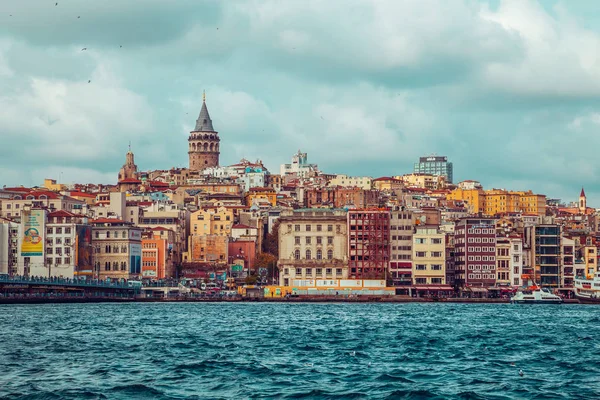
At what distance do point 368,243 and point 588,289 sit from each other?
23.1 meters

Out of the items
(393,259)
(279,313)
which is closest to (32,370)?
(279,313)

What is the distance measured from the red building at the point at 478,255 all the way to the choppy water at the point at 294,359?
52263 mm

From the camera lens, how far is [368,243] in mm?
128625

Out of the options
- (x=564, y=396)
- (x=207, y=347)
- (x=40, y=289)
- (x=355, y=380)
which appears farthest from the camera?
(x=40, y=289)

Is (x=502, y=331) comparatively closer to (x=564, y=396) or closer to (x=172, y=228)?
(x=564, y=396)

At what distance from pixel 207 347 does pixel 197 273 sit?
90.5 metres

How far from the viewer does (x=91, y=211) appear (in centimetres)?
16138

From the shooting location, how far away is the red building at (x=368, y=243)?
421ft

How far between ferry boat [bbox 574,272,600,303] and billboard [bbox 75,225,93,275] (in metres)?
52.7

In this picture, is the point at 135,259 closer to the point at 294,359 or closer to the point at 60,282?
the point at 60,282

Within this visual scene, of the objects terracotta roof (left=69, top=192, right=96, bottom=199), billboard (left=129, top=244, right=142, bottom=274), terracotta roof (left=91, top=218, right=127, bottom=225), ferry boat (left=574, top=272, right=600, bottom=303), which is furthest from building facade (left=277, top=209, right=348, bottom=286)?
terracotta roof (left=69, top=192, right=96, bottom=199)

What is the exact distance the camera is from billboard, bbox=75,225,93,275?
440 feet

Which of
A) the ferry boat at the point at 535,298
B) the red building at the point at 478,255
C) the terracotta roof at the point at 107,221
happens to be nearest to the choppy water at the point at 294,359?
the ferry boat at the point at 535,298

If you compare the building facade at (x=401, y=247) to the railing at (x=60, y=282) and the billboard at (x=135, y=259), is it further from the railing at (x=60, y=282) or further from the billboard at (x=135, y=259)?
the billboard at (x=135, y=259)
